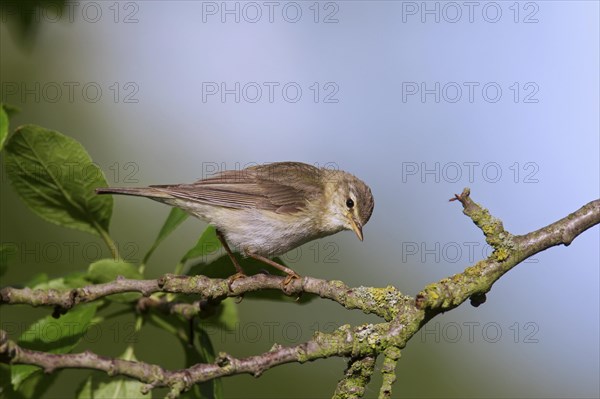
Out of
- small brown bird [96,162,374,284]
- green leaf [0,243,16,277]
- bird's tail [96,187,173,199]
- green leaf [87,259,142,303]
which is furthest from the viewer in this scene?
small brown bird [96,162,374,284]

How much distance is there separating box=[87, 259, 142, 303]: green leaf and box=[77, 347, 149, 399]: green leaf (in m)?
0.38

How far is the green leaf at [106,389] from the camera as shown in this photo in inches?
107

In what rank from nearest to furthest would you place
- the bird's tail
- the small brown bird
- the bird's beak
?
the bird's tail → the small brown bird → the bird's beak

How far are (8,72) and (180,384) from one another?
14.6ft

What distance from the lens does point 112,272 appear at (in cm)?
254

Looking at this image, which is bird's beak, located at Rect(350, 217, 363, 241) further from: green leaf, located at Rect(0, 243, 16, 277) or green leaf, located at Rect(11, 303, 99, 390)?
green leaf, located at Rect(0, 243, 16, 277)

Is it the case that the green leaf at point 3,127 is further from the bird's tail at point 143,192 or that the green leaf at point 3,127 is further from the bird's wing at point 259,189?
the bird's wing at point 259,189

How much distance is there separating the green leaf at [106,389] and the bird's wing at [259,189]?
1298 millimetres

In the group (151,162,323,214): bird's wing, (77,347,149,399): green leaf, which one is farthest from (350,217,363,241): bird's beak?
(77,347,149,399): green leaf

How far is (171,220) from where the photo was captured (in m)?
2.85

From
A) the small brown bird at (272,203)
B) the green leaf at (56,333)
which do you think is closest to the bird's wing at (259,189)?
the small brown bird at (272,203)

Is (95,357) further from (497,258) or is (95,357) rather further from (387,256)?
(387,256)

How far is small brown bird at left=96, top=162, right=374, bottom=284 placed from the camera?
387cm

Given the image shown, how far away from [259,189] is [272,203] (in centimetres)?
14
